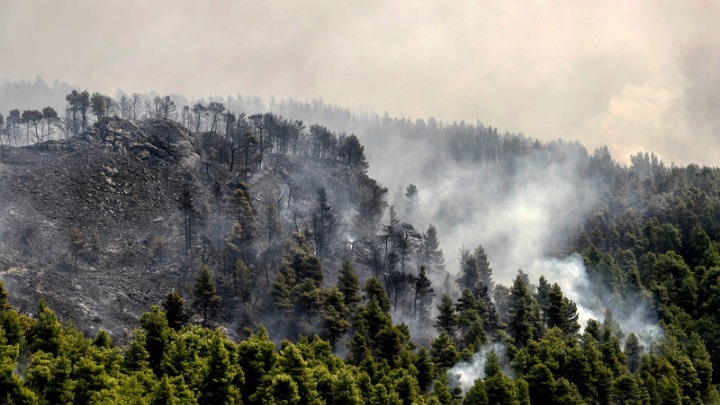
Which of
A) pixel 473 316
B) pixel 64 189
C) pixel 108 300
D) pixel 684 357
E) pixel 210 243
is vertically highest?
pixel 64 189

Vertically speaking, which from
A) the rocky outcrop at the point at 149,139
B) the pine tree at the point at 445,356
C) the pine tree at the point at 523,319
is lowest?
the pine tree at the point at 445,356

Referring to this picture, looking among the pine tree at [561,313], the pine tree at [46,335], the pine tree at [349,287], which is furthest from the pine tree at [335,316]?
the pine tree at [46,335]

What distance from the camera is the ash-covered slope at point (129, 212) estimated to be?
8800cm

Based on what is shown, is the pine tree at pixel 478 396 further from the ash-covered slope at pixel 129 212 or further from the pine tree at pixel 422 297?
the ash-covered slope at pixel 129 212

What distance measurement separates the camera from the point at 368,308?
7925 centimetres

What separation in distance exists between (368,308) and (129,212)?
2363 inches

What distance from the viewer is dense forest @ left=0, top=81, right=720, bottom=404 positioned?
2061 inches

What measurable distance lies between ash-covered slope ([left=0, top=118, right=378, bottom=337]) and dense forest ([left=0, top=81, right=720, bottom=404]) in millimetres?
1045

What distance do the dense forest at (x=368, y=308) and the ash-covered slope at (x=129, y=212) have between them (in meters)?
1.04

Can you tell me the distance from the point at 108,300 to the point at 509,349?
5911 centimetres

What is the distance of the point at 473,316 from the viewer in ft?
274

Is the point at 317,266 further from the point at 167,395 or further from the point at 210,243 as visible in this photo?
the point at 167,395

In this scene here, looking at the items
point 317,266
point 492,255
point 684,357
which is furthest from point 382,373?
point 492,255

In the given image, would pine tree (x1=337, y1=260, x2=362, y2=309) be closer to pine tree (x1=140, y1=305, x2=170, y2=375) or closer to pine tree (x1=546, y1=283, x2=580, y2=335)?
pine tree (x1=546, y1=283, x2=580, y2=335)
